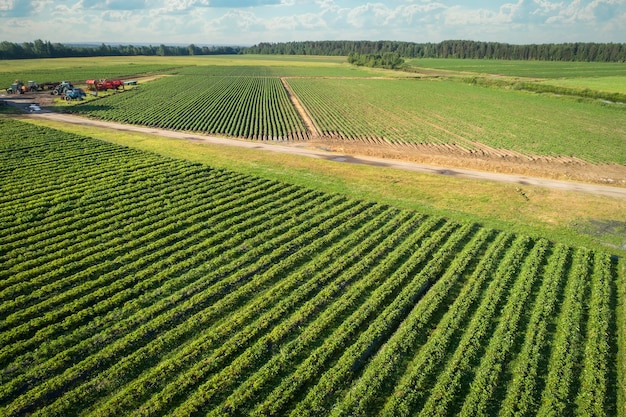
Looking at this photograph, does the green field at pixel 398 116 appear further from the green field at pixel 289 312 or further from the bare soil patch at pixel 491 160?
the green field at pixel 289 312

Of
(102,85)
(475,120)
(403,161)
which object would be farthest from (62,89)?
(475,120)

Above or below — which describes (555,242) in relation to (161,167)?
below

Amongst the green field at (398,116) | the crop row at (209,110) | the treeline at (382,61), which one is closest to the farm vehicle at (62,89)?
the crop row at (209,110)

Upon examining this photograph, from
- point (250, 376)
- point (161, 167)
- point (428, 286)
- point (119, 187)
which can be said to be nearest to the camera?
point (250, 376)

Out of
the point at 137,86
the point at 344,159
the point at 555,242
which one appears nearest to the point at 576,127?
the point at 344,159

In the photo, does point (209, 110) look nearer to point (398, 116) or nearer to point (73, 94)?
point (73, 94)

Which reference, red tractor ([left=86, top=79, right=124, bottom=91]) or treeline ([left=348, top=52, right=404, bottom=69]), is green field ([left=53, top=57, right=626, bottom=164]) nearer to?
red tractor ([left=86, top=79, right=124, bottom=91])

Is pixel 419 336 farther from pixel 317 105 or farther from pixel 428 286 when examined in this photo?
pixel 317 105
